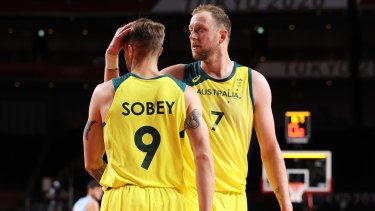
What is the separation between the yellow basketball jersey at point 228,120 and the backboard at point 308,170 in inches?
547

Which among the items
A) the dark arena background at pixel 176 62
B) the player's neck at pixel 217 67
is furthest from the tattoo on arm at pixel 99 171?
the dark arena background at pixel 176 62

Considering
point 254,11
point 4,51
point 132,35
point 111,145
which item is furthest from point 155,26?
point 4,51

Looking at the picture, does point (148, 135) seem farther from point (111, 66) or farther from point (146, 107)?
point (111, 66)

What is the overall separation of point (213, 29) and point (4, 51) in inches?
943

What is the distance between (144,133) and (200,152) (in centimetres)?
31

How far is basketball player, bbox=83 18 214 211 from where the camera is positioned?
3.33 meters

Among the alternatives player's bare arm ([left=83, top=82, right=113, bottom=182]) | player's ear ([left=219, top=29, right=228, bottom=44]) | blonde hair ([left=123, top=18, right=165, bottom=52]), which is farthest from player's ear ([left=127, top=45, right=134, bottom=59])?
player's ear ([left=219, top=29, right=228, bottom=44])

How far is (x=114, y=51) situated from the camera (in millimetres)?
3730

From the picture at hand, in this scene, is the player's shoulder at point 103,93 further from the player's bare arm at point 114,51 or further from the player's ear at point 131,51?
the player's bare arm at point 114,51

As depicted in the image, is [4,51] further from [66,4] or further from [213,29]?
[213,29]

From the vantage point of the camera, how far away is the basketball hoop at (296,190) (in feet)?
55.9

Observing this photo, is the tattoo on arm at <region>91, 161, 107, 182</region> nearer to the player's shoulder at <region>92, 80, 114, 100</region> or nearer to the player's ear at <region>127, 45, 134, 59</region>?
the player's shoulder at <region>92, 80, 114, 100</region>

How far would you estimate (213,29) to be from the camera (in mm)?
4102

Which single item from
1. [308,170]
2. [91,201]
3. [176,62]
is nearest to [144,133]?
Answer: [91,201]
